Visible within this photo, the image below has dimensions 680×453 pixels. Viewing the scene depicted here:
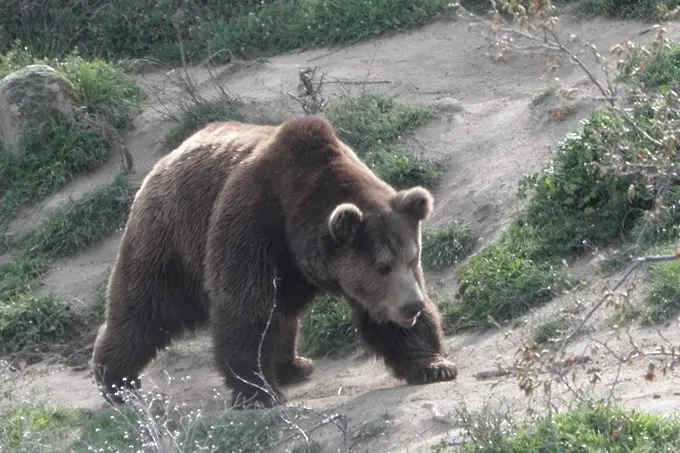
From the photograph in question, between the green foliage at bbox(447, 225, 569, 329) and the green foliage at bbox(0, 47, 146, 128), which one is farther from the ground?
the green foliage at bbox(0, 47, 146, 128)

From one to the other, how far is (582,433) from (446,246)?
12.6ft

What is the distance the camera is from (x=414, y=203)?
25.5 feet

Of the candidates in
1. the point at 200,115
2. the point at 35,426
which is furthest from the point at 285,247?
the point at 200,115

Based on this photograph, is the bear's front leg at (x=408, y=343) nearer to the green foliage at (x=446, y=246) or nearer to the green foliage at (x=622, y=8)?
the green foliage at (x=446, y=246)

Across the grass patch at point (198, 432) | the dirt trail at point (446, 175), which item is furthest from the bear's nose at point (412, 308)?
the grass patch at point (198, 432)

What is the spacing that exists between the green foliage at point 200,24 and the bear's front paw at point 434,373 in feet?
19.7

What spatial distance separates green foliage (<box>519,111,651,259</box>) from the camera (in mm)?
8977

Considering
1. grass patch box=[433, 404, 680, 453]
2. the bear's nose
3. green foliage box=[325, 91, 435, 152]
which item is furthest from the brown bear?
green foliage box=[325, 91, 435, 152]

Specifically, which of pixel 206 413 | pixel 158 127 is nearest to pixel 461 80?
pixel 158 127

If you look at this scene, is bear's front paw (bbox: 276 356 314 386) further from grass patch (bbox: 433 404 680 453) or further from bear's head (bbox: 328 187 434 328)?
grass patch (bbox: 433 404 680 453)

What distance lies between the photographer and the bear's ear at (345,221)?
7520mm

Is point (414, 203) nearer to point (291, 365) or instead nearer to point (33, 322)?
point (291, 365)

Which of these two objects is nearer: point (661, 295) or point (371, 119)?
point (661, 295)

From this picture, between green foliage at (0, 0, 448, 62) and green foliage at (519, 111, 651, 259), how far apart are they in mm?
4217
